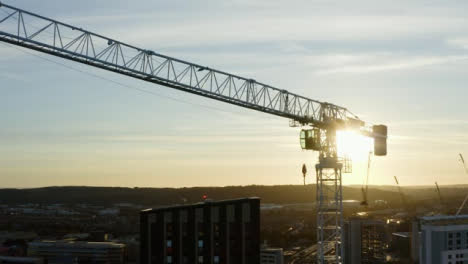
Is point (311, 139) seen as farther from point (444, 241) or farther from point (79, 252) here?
point (79, 252)

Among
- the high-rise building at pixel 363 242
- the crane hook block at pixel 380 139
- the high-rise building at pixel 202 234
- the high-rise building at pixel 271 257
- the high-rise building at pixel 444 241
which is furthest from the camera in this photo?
the high-rise building at pixel 363 242

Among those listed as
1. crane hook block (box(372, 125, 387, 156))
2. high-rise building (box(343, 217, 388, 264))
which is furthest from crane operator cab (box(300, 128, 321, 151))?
high-rise building (box(343, 217, 388, 264))

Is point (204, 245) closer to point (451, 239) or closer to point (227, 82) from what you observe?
point (227, 82)

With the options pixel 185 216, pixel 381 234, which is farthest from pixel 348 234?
pixel 185 216

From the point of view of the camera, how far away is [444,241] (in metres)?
57.0

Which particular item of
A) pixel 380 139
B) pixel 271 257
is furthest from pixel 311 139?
pixel 271 257

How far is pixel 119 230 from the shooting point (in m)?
191

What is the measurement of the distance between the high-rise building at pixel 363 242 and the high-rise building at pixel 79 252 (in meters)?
35.6

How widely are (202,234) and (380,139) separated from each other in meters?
17.7

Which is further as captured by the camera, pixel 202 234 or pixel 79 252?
pixel 79 252

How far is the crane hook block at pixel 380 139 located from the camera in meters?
63.8

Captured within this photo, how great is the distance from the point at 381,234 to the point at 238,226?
86.8 meters

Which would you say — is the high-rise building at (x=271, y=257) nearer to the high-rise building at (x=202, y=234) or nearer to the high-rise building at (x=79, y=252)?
the high-rise building at (x=79, y=252)

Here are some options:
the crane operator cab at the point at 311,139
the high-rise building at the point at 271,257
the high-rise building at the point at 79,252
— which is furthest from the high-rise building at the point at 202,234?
the high-rise building at the point at 79,252
